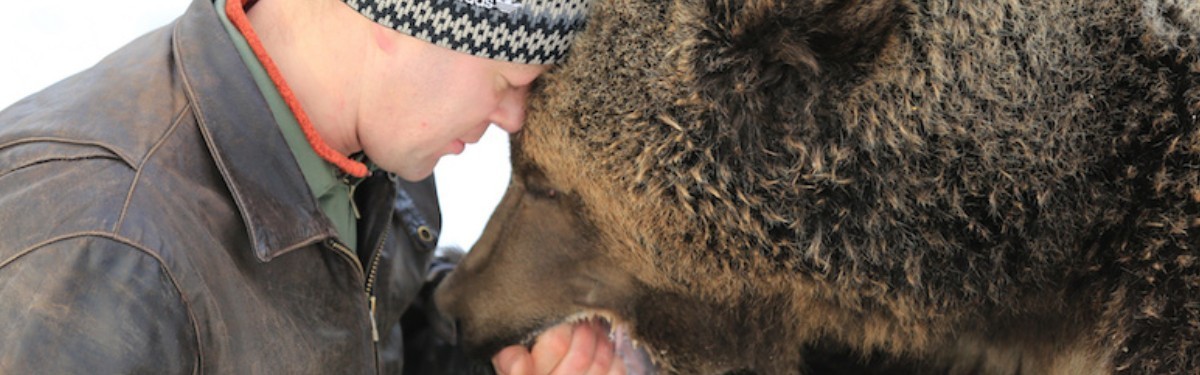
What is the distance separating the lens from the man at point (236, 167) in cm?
210

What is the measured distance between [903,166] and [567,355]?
106 centimetres

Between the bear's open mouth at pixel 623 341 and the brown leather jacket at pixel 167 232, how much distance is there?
518 millimetres

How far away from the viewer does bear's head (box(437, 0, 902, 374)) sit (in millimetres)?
2312

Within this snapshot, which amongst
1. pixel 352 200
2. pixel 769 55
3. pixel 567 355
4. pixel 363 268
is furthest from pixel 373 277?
pixel 769 55

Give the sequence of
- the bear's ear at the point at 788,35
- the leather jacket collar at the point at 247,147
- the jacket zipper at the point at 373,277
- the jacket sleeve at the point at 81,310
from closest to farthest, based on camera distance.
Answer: the jacket sleeve at the point at 81,310
the bear's ear at the point at 788,35
the leather jacket collar at the point at 247,147
the jacket zipper at the point at 373,277

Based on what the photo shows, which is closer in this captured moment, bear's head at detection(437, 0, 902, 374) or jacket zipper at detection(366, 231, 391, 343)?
bear's head at detection(437, 0, 902, 374)

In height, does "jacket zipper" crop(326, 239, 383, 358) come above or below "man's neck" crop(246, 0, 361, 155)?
below

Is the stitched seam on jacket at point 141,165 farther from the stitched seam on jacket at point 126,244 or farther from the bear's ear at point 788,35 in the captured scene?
the bear's ear at point 788,35

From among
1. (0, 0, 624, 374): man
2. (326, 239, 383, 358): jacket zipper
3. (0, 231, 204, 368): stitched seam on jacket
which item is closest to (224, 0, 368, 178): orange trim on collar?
(0, 0, 624, 374): man

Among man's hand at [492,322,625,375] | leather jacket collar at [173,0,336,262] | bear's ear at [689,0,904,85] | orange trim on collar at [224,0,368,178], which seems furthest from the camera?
man's hand at [492,322,625,375]

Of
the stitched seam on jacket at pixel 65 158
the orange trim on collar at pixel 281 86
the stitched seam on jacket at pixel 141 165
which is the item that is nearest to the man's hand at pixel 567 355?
the orange trim on collar at pixel 281 86

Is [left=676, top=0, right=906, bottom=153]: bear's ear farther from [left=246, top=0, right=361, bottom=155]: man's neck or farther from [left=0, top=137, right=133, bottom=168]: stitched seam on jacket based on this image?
[left=0, top=137, right=133, bottom=168]: stitched seam on jacket

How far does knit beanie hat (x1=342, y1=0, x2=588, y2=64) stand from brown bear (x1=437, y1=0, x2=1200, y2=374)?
0.27 ft

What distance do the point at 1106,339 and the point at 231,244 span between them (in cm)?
175
